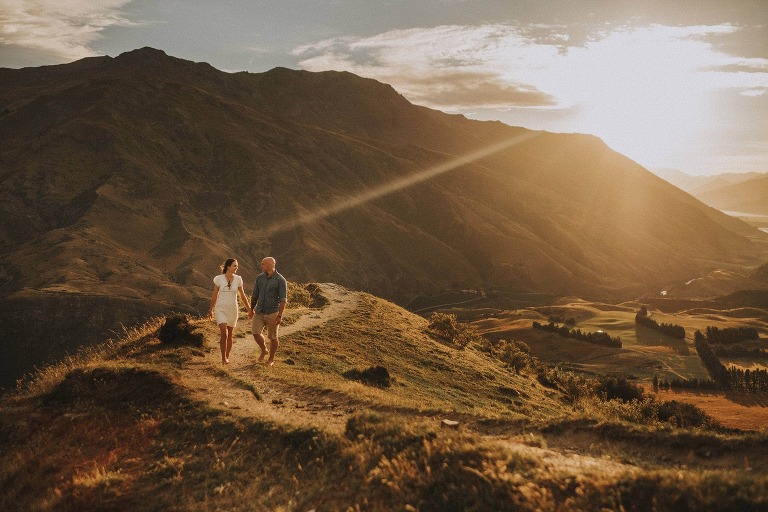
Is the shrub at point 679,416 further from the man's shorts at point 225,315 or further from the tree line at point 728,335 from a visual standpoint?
the tree line at point 728,335

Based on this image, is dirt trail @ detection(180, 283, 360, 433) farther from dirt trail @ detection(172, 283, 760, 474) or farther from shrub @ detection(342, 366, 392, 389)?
shrub @ detection(342, 366, 392, 389)

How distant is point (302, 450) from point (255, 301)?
7.50 m

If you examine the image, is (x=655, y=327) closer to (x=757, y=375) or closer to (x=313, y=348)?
(x=757, y=375)

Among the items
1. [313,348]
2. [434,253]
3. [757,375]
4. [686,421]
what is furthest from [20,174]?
[757,375]

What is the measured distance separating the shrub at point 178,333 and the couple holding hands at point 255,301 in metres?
2.04

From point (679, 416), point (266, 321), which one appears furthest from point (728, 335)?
point (266, 321)

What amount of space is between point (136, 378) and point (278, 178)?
190 metres

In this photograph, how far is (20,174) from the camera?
15425 centimetres

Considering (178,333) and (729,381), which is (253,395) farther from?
(729,381)

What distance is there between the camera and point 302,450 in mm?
9695

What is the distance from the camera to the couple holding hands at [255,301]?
15727mm

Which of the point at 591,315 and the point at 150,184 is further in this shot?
the point at 150,184

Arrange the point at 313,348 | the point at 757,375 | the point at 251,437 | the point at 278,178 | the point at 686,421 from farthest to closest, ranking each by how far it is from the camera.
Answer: the point at 278,178, the point at 757,375, the point at 686,421, the point at 313,348, the point at 251,437

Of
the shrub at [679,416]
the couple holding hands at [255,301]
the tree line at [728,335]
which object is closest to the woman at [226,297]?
the couple holding hands at [255,301]
